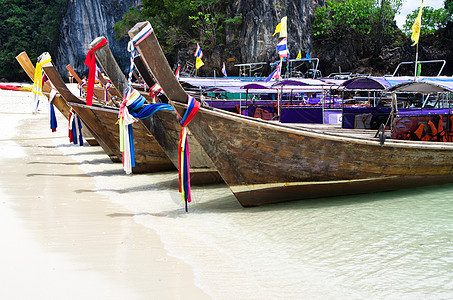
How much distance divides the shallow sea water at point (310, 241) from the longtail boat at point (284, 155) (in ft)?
1.05

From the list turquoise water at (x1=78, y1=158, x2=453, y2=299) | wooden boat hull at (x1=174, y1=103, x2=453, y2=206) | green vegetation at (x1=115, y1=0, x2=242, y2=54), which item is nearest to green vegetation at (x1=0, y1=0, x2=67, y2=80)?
green vegetation at (x1=115, y1=0, x2=242, y2=54)

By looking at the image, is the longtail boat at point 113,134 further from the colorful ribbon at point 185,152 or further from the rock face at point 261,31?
the rock face at point 261,31

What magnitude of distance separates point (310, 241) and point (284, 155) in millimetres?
1330

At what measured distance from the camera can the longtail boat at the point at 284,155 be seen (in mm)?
5609

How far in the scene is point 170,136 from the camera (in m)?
7.14

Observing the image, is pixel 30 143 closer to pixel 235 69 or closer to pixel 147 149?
pixel 147 149

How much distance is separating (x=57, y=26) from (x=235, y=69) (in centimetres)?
2752

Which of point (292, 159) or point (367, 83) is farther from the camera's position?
point (367, 83)

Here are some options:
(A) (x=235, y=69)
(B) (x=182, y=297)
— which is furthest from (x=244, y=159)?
(A) (x=235, y=69)

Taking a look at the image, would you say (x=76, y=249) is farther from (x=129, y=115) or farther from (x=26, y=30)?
(x=26, y=30)

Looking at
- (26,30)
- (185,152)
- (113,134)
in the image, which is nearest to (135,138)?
(113,134)

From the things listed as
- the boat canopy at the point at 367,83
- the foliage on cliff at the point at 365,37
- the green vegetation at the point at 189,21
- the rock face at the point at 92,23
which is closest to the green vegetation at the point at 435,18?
the foliage on cliff at the point at 365,37

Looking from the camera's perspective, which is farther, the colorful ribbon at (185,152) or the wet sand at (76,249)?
the colorful ribbon at (185,152)

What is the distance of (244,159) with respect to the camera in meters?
5.79
